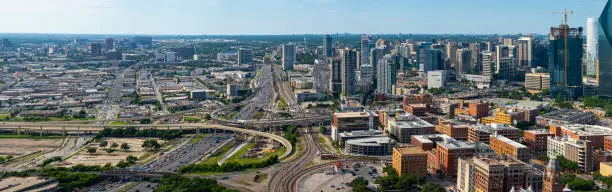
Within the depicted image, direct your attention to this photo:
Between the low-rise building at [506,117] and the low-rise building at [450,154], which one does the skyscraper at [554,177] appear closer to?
the low-rise building at [450,154]

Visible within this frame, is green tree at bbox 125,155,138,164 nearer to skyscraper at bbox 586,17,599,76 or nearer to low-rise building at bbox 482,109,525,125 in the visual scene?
low-rise building at bbox 482,109,525,125

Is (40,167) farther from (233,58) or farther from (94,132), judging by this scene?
(233,58)

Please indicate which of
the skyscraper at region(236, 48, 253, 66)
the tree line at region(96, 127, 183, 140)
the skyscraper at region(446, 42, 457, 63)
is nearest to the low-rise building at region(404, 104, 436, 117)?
the tree line at region(96, 127, 183, 140)

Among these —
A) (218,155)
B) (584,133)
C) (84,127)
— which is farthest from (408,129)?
(84,127)

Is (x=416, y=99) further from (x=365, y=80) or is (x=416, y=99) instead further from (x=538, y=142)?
(x=538, y=142)

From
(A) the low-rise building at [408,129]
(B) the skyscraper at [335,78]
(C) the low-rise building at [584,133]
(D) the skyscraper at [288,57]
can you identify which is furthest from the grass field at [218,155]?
(D) the skyscraper at [288,57]

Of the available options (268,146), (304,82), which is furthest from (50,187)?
(304,82)
